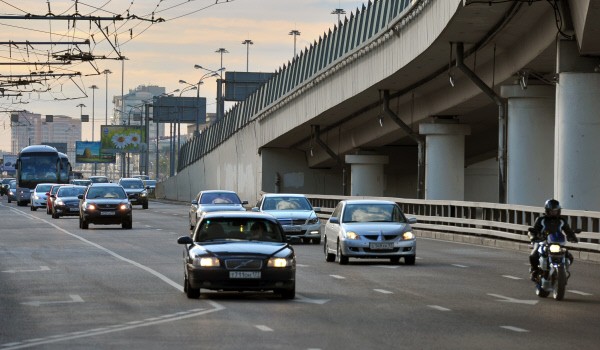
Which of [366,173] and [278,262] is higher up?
[366,173]

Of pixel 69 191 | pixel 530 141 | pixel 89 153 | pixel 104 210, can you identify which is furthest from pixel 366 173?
pixel 89 153

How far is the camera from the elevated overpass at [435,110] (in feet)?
120

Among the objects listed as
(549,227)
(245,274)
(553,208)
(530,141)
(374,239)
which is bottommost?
(245,274)

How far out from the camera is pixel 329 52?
6188 cm

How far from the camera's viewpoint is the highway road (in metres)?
15.3

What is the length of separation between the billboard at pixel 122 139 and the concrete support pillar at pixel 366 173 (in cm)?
9151

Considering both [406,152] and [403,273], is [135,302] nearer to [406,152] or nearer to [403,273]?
[403,273]

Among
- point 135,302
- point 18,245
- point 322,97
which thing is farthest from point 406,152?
point 135,302

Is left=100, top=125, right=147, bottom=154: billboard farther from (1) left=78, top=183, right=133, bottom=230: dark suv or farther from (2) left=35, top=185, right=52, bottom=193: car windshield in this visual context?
(1) left=78, top=183, right=133, bottom=230: dark suv

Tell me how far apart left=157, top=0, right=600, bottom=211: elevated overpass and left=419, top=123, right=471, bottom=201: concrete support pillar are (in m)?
0.05

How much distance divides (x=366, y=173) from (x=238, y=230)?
51216 millimetres

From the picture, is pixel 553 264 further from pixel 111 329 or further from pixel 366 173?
pixel 366 173

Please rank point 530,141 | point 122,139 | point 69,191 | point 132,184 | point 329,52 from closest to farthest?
point 530,141 → point 329,52 → point 69,191 → point 132,184 → point 122,139

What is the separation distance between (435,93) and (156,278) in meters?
32.5
